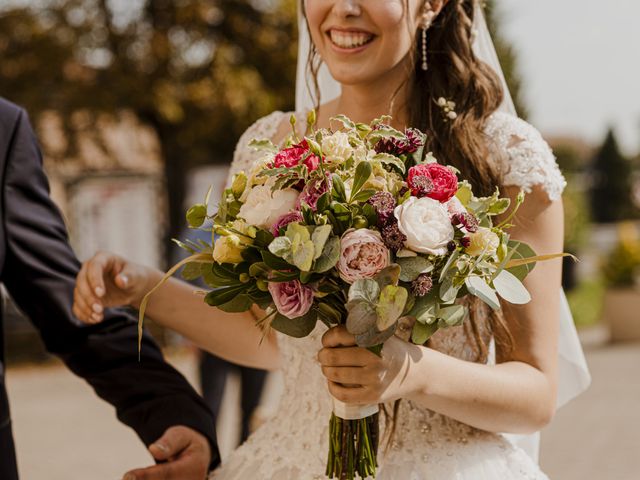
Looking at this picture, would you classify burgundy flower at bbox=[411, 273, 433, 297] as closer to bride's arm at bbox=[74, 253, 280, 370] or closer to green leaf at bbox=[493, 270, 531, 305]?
green leaf at bbox=[493, 270, 531, 305]

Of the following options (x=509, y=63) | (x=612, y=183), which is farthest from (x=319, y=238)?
(x=612, y=183)

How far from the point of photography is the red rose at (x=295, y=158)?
1697 mm

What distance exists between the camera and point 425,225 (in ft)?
5.24

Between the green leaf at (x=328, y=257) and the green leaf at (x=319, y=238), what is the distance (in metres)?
0.02

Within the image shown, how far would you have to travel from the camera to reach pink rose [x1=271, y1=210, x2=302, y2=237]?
1.64 m

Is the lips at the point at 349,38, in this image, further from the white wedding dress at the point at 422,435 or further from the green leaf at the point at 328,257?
the green leaf at the point at 328,257

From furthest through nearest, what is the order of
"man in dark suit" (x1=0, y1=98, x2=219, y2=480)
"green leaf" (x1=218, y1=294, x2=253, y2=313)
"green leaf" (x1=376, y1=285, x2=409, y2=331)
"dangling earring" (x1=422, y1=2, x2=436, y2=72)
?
"dangling earring" (x1=422, y1=2, x2=436, y2=72)
"man in dark suit" (x1=0, y1=98, x2=219, y2=480)
"green leaf" (x1=218, y1=294, x2=253, y2=313)
"green leaf" (x1=376, y1=285, x2=409, y2=331)

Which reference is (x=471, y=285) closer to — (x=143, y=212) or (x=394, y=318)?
(x=394, y=318)

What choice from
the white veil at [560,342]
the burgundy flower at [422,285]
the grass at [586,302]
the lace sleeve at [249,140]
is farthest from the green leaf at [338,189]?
the grass at [586,302]

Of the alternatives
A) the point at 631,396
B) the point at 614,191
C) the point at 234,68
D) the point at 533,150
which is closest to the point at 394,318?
the point at 533,150

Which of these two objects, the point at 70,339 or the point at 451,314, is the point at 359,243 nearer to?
the point at 451,314

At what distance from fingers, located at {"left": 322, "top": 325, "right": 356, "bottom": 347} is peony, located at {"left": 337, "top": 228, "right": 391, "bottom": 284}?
0.15 meters

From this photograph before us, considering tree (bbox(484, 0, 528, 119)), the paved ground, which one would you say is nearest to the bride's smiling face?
the paved ground

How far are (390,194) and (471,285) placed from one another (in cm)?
24
